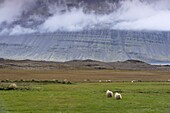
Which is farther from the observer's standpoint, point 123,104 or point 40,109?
point 123,104

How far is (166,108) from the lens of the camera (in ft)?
124

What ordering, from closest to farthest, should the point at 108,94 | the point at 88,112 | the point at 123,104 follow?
1. the point at 88,112
2. the point at 123,104
3. the point at 108,94

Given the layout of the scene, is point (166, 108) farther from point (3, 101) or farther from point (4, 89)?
point (4, 89)

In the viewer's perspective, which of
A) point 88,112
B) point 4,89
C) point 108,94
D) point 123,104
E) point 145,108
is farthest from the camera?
point 4,89

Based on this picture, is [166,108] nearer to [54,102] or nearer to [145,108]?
[145,108]

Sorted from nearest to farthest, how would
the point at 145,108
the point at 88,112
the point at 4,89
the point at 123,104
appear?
the point at 88,112, the point at 145,108, the point at 123,104, the point at 4,89

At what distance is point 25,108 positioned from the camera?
1438 inches

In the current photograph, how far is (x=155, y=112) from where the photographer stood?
34531 mm

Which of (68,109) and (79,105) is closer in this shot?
(68,109)

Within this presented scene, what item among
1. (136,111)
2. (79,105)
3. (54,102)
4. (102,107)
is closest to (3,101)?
(54,102)

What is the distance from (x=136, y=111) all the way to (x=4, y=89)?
29.8m

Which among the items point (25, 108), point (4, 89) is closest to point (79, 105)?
point (25, 108)

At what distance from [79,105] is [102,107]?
8.63ft

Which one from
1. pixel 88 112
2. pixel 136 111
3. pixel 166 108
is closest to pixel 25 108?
pixel 88 112
